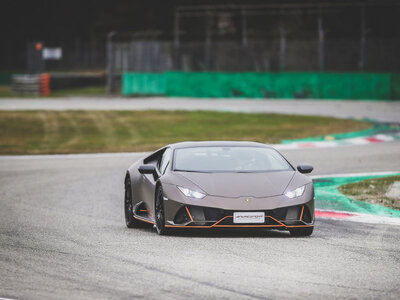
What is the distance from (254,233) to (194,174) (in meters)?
0.96

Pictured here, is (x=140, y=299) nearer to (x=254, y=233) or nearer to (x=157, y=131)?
(x=254, y=233)

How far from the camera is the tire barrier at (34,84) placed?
52.9m

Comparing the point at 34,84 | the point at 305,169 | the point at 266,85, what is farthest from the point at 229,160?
the point at 34,84

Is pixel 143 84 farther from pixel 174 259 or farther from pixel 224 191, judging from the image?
pixel 174 259

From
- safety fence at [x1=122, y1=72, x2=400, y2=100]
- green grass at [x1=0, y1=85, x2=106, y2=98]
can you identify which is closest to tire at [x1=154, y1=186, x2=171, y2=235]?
safety fence at [x1=122, y1=72, x2=400, y2=100]

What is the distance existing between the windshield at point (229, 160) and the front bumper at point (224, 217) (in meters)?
0.82

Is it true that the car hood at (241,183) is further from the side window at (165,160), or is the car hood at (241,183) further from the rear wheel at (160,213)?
the side window at (165,160)

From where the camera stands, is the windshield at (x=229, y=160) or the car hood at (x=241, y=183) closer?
the car hood at (x=241, y=183)

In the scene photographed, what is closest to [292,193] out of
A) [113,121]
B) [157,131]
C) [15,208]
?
[15,208]

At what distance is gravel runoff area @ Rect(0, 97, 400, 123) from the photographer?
35.9 metres

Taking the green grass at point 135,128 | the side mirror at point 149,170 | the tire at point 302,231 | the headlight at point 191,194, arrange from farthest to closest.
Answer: the green grass at point 135,128, the side mirror at point 149,170, the tire at point 302,231, the headlight at point 191,194

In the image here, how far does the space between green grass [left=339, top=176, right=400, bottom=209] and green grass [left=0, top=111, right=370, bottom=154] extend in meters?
9.13

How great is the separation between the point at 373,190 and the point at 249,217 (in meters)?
5.66

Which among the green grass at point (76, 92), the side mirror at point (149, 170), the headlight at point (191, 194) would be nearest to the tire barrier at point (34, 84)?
the green grass at point (76, 92)
